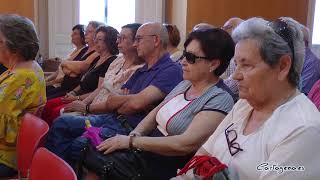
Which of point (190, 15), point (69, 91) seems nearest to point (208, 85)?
point (69, 91)

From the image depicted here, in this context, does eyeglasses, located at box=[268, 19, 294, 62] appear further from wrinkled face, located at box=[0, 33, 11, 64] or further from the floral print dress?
wrinkled face, located at box=[0, 33, 11, 64]

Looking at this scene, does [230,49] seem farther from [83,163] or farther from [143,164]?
[83,163]

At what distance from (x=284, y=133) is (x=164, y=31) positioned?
173cm

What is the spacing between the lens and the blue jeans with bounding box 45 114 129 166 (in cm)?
228

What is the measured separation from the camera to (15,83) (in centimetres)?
210

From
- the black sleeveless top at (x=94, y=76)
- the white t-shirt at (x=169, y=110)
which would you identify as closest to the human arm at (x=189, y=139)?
the white t-shirt at (x=169, y=110)

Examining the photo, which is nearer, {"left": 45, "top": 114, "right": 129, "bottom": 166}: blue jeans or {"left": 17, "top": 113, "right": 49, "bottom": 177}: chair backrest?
{"left": 17, "top": 113, "right": 49, "bottom": 177}: chair backrest

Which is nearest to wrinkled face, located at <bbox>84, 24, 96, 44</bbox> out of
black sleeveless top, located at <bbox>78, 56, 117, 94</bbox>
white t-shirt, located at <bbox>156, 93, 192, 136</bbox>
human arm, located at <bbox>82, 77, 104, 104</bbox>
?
black sleeveless top, located at <bbox>78, 56, 117, 94</bbox>

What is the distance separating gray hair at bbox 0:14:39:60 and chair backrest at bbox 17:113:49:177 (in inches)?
20.5

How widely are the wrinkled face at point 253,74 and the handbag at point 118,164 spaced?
724mm

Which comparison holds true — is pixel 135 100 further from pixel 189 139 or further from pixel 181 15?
pixel 181 15

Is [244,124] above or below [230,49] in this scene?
below

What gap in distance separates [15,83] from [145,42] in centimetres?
101

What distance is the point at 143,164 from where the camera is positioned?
1.94m
